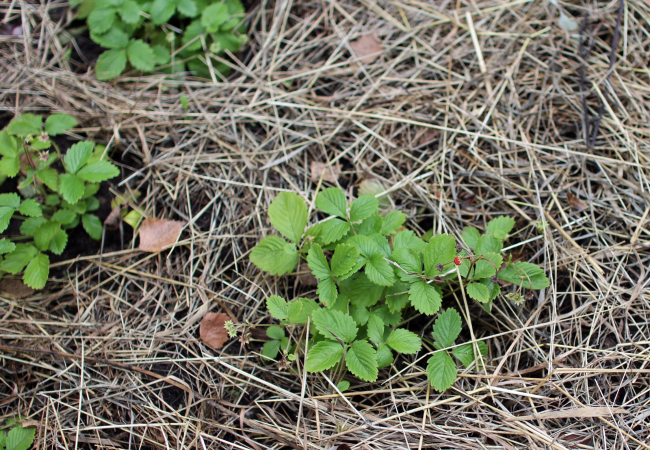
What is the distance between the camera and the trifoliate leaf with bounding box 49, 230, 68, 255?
1.81 meters

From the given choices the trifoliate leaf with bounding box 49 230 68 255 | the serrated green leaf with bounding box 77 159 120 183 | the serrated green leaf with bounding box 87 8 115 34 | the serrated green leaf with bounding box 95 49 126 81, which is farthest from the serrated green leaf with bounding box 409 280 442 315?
the serrated green leaf with bounding box 87 8 115 34

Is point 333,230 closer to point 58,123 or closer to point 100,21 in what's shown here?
point 58,123

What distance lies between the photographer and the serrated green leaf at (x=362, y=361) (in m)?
1.42

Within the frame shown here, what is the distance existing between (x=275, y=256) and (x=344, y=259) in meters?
0.32

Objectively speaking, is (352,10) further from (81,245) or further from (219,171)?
(81,245)

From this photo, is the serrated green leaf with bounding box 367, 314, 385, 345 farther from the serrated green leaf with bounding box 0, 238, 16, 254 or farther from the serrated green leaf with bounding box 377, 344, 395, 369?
the serrated green leaf with bounding box 0, 238, 16, 254

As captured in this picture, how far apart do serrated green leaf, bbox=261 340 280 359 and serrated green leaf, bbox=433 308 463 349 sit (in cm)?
63

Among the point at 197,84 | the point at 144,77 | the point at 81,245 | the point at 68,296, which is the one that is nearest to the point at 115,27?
the point at 144,77

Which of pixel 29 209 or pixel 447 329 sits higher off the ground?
pixel 29 209

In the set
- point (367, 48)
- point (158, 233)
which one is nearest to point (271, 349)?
point (158, 233)

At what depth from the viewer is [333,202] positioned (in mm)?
1671

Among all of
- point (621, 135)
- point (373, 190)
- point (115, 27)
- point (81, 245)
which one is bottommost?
point (81, 245)

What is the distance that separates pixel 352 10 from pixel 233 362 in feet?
6.62

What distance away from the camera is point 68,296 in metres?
1.88
